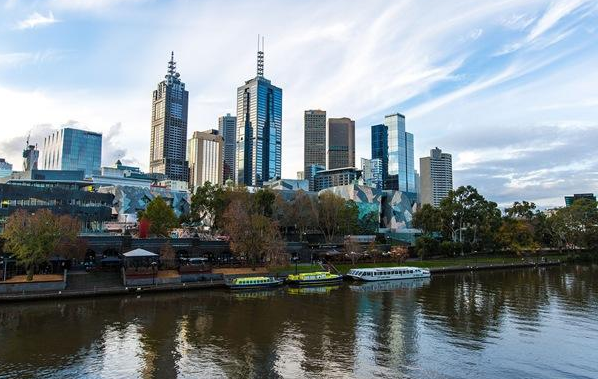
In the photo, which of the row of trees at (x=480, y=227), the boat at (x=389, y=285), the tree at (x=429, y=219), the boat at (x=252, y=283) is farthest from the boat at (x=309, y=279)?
the tree at (x=429, y=219)

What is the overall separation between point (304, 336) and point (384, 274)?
48275mm

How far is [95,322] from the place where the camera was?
1850 inches

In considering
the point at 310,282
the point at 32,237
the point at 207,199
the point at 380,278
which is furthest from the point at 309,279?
the point at 207,199

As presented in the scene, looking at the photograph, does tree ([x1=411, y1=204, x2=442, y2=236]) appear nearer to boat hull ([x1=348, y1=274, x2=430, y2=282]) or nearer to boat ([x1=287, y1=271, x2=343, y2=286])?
boat hull ([x1=348, y1=274, x2=430, y2=282])

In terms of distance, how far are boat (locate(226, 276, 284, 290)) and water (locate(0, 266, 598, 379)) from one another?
465cm

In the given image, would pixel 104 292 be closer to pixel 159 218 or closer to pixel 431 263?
pixel 159 218

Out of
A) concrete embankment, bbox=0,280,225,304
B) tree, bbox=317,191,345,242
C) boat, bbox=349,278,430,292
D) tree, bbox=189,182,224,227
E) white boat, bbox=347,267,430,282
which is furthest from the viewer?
tree, bbox=317,191,345,242

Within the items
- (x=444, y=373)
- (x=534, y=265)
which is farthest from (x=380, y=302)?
(x=534, y=265)

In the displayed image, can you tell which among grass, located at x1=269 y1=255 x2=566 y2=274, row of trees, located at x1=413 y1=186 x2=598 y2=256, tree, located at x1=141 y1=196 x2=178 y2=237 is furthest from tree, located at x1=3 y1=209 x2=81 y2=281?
row of trees, located at x1=413 y1=186 x2=598 y2=256

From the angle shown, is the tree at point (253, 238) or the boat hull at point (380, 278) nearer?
the tree at point (253, 238)

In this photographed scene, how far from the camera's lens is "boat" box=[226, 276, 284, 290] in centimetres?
7194

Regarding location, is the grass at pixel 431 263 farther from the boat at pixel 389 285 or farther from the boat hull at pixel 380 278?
the boat at pixel 389 285

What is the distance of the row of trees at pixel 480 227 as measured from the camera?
12431 cm

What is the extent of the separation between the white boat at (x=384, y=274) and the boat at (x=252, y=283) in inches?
680
